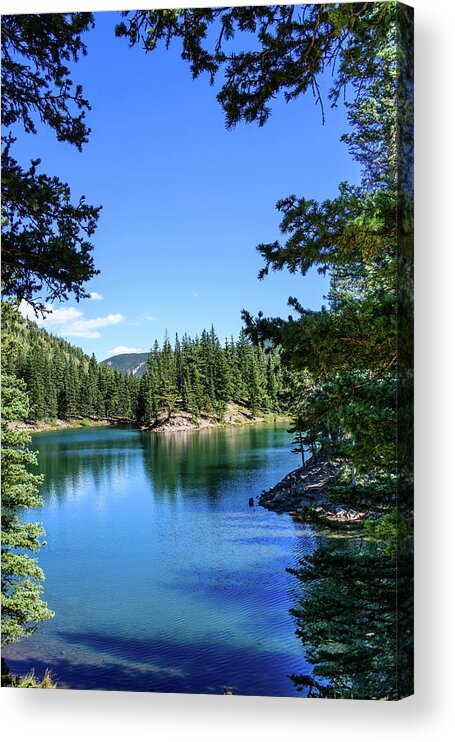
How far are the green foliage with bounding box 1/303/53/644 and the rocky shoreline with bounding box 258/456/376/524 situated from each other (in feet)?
4.66

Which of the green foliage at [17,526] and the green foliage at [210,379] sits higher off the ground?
the green foliage at [210,379]

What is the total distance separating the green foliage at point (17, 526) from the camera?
432 cm

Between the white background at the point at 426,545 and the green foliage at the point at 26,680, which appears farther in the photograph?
the green foliage at the point at 26,680

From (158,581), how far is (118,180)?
2277 millimetres

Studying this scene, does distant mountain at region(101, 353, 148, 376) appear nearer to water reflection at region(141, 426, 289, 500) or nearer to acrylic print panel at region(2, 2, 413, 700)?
acrylic print panel at region(2, 2, 413, 700)

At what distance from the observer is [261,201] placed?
4398 mm

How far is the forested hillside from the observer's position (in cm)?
449

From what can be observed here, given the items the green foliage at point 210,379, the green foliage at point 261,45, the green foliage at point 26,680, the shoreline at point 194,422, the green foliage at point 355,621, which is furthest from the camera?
the shoreline at point 194,422

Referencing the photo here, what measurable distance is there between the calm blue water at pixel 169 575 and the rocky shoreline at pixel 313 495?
0.32 feet

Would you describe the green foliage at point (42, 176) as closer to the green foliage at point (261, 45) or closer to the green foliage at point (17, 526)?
the green foliage at point (17, 526)

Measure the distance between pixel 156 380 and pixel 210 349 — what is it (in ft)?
1.54

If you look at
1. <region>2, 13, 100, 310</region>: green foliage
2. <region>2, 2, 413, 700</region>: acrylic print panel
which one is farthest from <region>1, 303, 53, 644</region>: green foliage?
<region>2, 13, 100, 310</region>: green foliage

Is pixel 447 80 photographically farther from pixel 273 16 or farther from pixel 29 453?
pixel 29 453

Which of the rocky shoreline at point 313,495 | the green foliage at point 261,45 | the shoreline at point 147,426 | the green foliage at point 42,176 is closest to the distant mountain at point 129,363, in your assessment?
→ the shoreline at point 147,426
